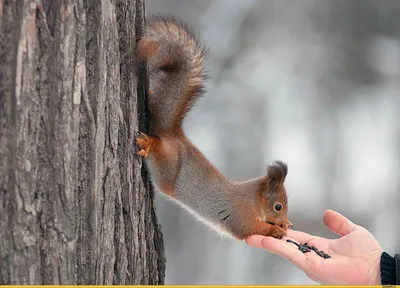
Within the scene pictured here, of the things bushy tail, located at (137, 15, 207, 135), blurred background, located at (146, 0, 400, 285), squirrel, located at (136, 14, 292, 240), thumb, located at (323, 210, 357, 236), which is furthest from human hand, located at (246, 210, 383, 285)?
blurred background, located at (146, 0, 400, 285)

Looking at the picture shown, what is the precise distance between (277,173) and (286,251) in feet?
0.98

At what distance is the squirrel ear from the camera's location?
1.87 m

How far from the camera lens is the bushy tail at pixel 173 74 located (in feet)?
5.23

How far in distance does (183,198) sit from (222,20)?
2329 mm

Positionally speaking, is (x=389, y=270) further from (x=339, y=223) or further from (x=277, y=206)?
(x=277, y=206)

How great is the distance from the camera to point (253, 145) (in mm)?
3896

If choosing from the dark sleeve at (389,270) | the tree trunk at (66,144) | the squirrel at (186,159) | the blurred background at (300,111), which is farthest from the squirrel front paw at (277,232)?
the blurred background at (300,111)

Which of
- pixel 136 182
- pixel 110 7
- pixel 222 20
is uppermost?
pixel 222 20

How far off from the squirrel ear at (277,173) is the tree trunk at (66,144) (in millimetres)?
545

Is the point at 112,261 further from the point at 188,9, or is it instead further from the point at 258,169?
the point at 188,9

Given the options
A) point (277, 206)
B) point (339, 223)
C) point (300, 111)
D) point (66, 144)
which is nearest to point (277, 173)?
point (277, 206)

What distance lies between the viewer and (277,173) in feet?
6.19

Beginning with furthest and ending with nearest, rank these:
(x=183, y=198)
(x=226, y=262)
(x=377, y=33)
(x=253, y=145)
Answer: (x=377, y=33)
(x=253, y=145)
(x=226, y=262)
(x=183, y=198)

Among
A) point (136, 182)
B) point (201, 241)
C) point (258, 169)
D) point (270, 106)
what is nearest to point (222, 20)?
point (270, 106)
